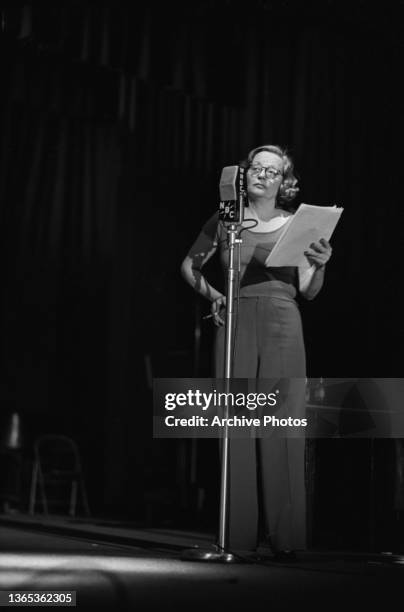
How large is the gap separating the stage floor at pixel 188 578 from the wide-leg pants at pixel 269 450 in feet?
0.45

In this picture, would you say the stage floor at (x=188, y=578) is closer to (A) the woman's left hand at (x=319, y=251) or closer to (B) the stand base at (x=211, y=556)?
(B) the stand base at (x=211, y=556)

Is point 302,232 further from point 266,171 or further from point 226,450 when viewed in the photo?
point 226,450

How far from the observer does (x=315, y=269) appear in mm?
3137

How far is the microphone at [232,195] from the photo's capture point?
114 inches

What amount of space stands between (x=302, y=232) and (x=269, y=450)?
741 millimetres

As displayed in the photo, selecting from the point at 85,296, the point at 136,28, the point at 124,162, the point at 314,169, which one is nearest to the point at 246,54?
the point at 136,28

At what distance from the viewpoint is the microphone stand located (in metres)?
2.75

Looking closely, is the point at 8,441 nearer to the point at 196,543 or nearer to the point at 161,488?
the point at 161,488

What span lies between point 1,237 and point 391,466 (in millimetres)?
4474

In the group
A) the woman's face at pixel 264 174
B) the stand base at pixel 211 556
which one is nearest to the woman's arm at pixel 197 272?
the woman's face at pixel 264 174

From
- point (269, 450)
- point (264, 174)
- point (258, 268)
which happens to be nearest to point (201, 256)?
point (258, 268)

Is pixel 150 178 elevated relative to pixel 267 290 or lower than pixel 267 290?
elevated

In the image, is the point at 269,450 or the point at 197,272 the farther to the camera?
the point at 197,272

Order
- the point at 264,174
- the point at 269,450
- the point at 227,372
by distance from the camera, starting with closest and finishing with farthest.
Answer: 1. the point at 227,372
2. the point at 269,450
3. the point at 264,174
